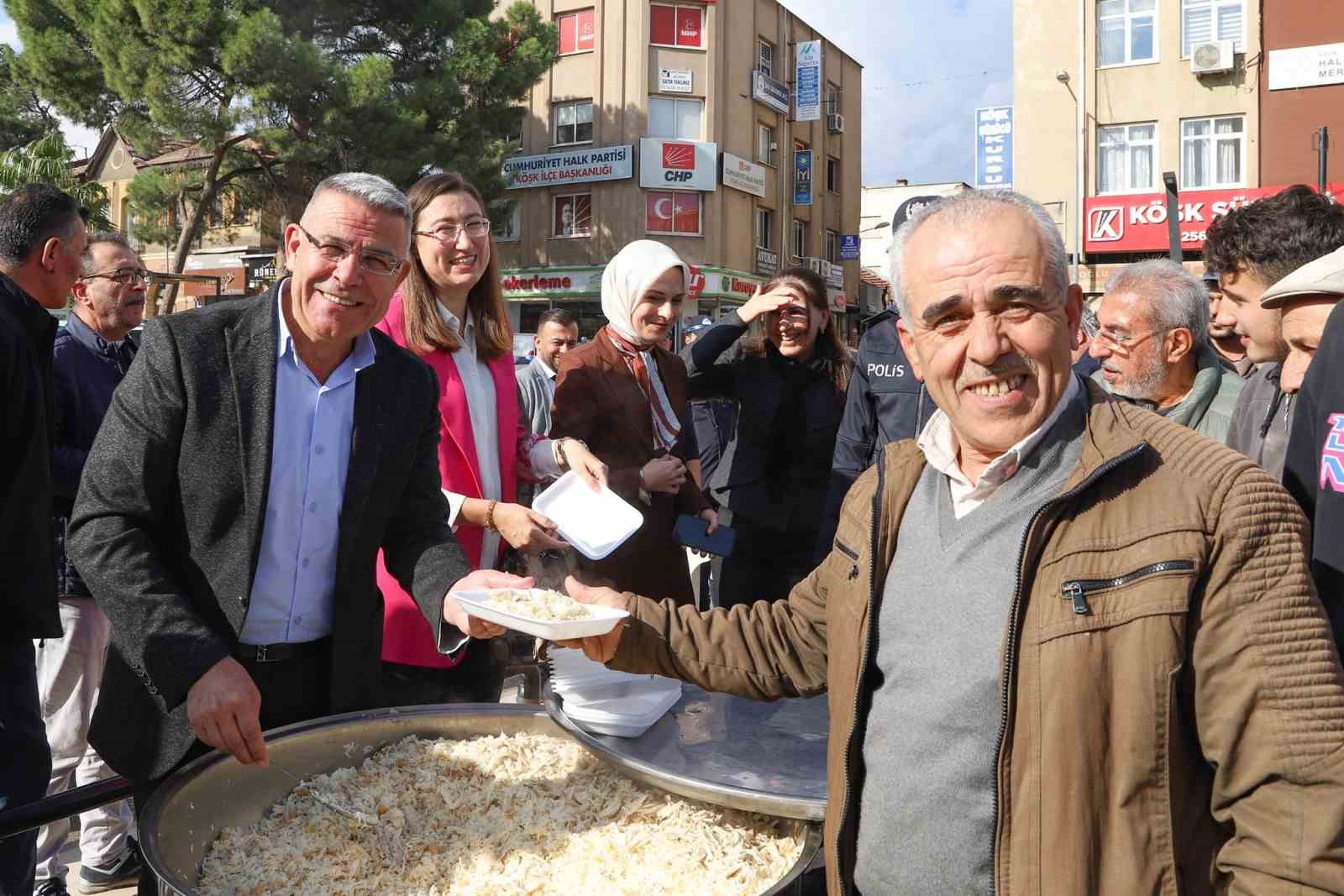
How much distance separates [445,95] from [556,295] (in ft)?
24.6

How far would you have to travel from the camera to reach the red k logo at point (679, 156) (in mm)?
27938

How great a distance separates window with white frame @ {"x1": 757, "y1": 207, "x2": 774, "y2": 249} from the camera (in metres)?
31.4

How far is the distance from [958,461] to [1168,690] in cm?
50

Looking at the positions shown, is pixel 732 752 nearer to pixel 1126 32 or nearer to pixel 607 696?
pixel 607 696

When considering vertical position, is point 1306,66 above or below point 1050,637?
above

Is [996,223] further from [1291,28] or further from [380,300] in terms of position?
[1291,28]

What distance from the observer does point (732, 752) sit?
6.63ft

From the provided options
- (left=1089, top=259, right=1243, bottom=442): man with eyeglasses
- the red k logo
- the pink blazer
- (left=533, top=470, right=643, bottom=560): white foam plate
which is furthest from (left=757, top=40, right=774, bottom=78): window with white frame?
(left=533, top=470, right=643, bottom=560): white foam plate

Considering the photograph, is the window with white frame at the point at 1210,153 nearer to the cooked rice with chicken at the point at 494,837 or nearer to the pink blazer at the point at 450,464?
the pink blazer at the point at 450,464

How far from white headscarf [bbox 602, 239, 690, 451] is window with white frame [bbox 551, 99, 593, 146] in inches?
1045

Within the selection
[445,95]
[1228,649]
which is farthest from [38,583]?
[445,95]

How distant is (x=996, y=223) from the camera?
1513 mm

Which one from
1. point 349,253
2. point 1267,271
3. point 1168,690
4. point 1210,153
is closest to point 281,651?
point 349,253

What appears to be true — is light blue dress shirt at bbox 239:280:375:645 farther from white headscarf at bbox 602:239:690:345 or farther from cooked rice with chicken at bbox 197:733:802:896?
white headscarf at bbox 602:239:690:345
